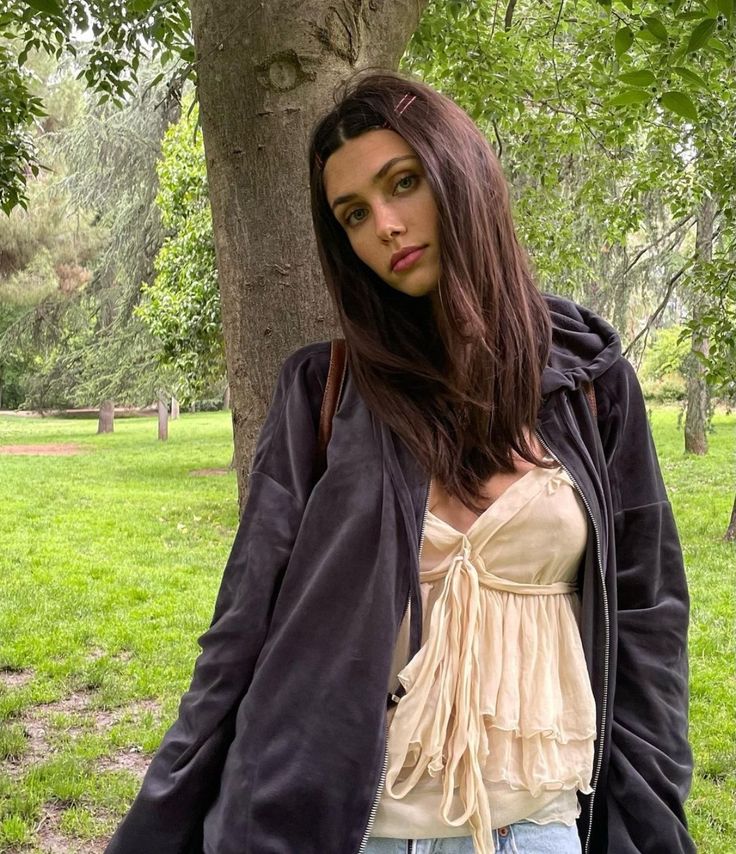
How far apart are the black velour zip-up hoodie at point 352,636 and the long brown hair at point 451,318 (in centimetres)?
5

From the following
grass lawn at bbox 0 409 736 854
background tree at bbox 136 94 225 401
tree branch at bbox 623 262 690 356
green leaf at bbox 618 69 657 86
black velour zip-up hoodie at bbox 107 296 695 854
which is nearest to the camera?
black velour zip-up hoodie at bbox 107 296 695 854

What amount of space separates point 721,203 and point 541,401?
342 centimetres

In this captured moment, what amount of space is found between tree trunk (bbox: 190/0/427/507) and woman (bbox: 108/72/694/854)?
29cm

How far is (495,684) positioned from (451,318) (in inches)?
21.8

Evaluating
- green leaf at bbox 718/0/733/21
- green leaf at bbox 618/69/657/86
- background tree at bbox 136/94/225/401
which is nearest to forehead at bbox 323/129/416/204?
green leaf at bbox 618/69/657/86

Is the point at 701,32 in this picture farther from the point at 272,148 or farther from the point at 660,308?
the point at 660,308

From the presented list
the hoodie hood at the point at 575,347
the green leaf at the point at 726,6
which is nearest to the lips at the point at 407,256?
the hoodie hood at the point at 575,347

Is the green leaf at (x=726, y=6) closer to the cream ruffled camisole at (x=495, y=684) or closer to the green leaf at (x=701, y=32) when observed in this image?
the green leaf at (x=701, y=32)

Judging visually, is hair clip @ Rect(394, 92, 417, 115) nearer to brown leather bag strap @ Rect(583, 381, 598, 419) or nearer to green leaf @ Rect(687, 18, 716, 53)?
brown leather bag strap @ Rect(583, 381, 598, 419)

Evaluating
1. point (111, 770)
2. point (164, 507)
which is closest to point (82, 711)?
point (111, 770)

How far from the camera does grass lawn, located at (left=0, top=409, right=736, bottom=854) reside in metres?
3.72

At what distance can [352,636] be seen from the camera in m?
1.30

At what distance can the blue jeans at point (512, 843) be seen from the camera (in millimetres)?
1278

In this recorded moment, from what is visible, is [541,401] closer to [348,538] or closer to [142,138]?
[348,538]
